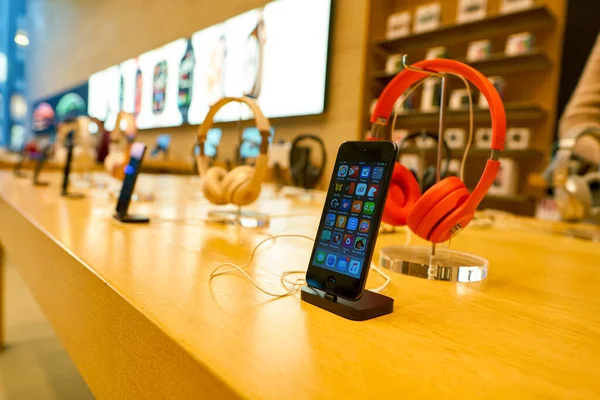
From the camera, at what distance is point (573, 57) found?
2.23 meters

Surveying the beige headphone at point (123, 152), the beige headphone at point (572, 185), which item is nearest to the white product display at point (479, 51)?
the beige headphone at point (572, 185)

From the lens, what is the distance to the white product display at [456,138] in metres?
2.43

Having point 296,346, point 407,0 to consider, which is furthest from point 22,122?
point 296,346

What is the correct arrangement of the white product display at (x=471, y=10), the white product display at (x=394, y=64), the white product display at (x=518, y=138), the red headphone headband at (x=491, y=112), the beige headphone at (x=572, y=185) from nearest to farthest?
the red headphone headband at (x=491, y=112) < the beige headphone at (x=572, y=185) < the white product display at (x=518, y=138) < the white product display at (x=471, y=10) < the white product display at (x=394, y=64)

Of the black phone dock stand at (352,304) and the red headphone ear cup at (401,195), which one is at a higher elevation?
the red headphone ear cup at (401,195)

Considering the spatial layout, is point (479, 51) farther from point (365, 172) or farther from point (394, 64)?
point (365, 172)

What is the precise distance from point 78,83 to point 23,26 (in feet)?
14.8

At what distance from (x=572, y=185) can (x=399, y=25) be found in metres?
1.92

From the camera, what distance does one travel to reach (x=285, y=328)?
317 millimetres

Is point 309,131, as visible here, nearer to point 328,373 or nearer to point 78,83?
point 328,373

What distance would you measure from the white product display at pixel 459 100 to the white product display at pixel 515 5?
1.47 ft

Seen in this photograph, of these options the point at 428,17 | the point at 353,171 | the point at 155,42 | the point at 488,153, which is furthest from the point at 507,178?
the point at 155,42

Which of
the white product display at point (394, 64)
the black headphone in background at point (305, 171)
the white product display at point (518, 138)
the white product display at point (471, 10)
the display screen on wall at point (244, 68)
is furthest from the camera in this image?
the display screen on wall at point (244, 68)

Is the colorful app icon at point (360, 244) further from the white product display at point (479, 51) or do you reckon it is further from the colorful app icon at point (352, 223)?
the white product display at point (479, 51)
